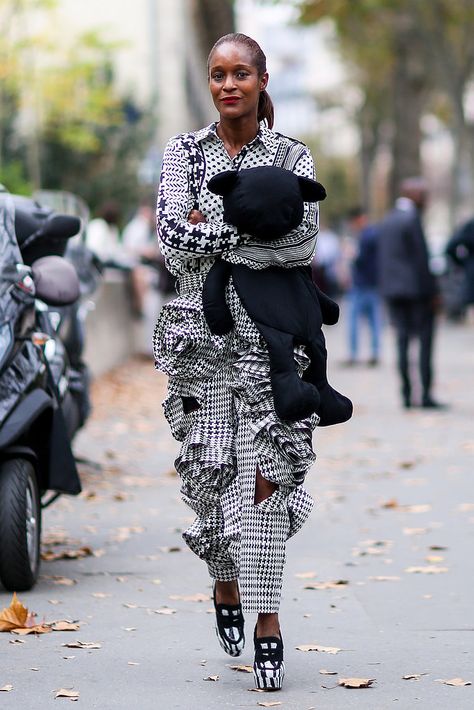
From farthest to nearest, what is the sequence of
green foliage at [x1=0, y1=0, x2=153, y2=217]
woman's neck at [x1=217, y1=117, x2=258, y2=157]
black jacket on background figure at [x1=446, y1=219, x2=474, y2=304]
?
green foliage at [x1=0, y1=0, x2=153, y2=217] < black jacket on background figure at [x1=446, y1=219, x2=474, y2=304] < woman's neck at [x1=217, y1=117, x2=258, y2=157]

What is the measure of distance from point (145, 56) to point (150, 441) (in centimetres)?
2485

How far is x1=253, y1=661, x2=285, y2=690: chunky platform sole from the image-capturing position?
4.77 metres

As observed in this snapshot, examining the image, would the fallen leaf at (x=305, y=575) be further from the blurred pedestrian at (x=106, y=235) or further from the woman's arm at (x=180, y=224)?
the blurred pedestrian at (x=106, y=235)

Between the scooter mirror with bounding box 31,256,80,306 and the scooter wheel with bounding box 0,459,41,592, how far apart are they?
72 cm

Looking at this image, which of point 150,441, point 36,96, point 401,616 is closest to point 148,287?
point 36,96

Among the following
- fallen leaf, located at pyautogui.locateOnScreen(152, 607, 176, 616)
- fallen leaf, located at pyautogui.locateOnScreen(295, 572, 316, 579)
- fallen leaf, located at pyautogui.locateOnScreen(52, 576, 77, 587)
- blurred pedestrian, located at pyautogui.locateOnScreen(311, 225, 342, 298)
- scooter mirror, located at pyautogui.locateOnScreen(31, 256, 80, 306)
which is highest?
scooter mirror, located at pyautogui.locateOnScreen(31, 256, 80, 306)

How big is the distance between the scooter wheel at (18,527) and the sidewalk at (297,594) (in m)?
0.09

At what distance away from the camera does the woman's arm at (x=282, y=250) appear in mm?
4840

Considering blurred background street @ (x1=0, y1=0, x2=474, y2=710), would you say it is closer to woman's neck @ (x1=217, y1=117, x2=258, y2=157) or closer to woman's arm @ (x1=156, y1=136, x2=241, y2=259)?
woman's arm @ (x1=156, y1=136, x2=241, y2=259)

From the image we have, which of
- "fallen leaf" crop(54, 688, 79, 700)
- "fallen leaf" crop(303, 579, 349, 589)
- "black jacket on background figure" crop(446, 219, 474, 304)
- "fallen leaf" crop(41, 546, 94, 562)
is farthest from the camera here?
"black jacket on background figure" crop(446, 219, 474, 304)

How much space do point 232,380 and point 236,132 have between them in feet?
2.52

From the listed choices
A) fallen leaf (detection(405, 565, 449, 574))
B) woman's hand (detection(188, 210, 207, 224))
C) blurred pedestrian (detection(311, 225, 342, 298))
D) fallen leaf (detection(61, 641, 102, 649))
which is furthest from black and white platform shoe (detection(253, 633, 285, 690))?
blurred pedestrian (detection(311, 225, 342, 298))

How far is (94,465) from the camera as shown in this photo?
10.6m

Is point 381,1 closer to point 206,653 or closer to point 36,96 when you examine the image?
point 36,96
